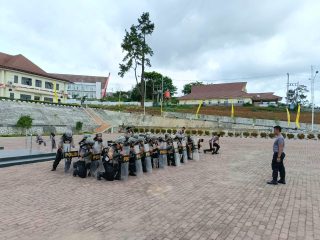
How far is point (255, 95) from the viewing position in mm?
77438

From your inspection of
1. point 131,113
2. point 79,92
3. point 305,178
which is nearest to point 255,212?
point 305,178

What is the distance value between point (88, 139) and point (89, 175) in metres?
1.23

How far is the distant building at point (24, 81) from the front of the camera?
4516cm

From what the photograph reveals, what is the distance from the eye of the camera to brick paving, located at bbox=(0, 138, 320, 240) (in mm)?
4973

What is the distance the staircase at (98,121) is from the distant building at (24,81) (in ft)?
37.4

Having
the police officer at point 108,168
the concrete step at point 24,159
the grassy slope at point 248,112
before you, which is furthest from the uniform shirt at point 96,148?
the grassy slope at point 248,112

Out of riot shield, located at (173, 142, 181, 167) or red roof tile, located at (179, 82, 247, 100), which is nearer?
riot shield, located at (173, 142, 181, 167)

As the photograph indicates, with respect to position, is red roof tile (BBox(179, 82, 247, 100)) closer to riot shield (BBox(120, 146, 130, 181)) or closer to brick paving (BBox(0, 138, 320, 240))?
brick paving (BBox(0, 138, 320, 240))

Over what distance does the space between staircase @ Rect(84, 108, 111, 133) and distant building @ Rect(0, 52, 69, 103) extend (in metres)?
11.4

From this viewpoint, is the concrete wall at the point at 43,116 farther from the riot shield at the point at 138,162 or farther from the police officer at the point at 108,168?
the police officer at the point at 108,168

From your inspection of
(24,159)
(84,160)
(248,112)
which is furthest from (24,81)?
(84,160)

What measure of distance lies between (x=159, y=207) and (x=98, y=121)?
3802 cm

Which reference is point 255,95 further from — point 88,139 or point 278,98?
point 88,139

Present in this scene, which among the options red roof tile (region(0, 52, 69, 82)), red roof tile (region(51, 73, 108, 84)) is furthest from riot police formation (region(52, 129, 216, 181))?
red roof tile (region(51, 73, 108, 84))
